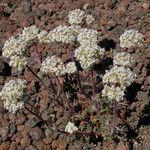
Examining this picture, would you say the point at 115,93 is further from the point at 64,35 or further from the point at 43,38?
the point at 43,38

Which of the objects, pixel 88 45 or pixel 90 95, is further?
pixel 90 95

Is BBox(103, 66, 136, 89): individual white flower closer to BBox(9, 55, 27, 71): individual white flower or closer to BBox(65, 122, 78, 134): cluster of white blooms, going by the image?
BBox(65, 122, 78, 134): cluster of white blooms

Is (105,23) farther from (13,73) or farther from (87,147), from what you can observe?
(87,147)

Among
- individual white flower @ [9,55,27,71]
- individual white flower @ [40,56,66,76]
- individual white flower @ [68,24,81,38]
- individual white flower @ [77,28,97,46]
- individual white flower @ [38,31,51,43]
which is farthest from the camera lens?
individual white flower @ [38,31,51,43]

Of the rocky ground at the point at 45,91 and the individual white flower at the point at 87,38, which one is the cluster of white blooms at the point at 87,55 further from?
the rocky ground at the point at 45,91

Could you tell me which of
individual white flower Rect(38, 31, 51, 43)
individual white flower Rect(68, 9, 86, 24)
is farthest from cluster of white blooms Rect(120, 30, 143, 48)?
individual white flower Rect(38, 31, 51, 43)

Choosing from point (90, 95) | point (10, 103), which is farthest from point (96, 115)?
point (10, 103)
